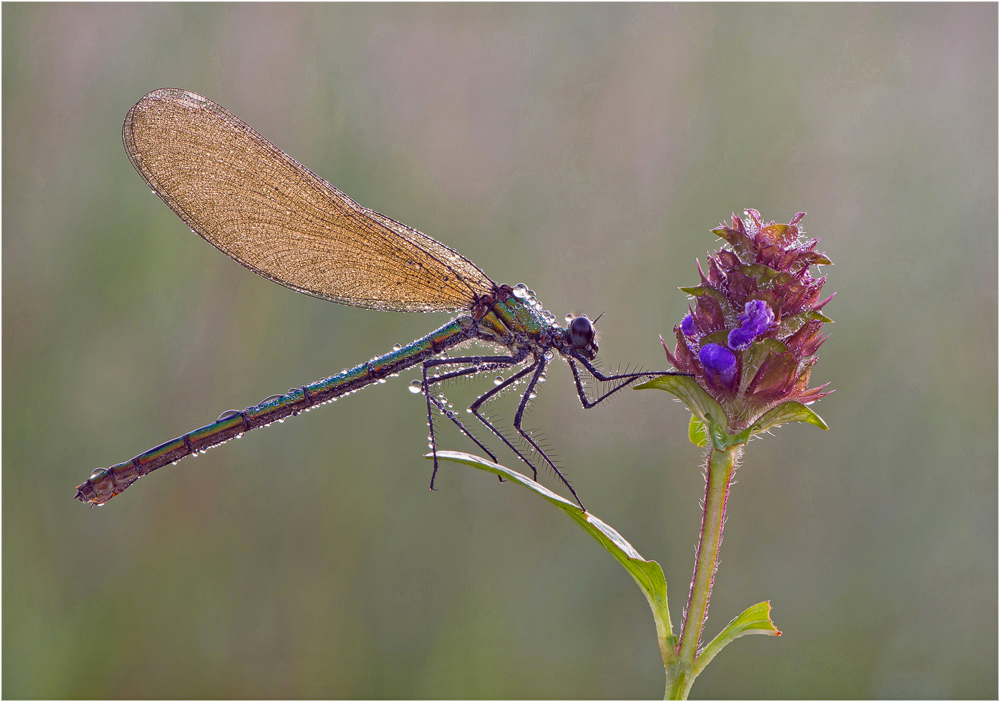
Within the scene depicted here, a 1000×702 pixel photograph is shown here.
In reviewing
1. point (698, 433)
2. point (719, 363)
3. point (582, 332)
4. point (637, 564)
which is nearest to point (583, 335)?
point (582, 332)

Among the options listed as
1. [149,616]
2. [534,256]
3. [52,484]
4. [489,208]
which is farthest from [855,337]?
[52,484]

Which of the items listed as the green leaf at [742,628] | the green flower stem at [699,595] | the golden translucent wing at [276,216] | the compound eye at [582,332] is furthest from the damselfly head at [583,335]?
the green leaf at [742,628]

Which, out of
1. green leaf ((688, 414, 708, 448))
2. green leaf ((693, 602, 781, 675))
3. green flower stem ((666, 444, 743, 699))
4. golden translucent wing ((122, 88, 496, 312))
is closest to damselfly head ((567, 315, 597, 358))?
golden translucent wing ((122, 88, 496, 312))

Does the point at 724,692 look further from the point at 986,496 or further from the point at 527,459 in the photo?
the point at 527,459

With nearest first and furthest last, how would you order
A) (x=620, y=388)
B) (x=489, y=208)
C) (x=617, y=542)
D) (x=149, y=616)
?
(x=617, y=542) < (x=620, y=388) < (x=149, y=616) < (x=489, y=208)

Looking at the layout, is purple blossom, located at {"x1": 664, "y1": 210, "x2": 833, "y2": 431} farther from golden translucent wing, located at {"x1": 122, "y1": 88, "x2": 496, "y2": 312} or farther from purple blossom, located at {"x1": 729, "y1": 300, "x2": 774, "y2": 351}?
golden translucent wing, located at {"x1": 122, "y1": 88, "x2": 496, "y2": 312}

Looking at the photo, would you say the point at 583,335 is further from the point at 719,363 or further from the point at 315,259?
the point at 315,259

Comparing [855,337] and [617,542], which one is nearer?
[617,542]
